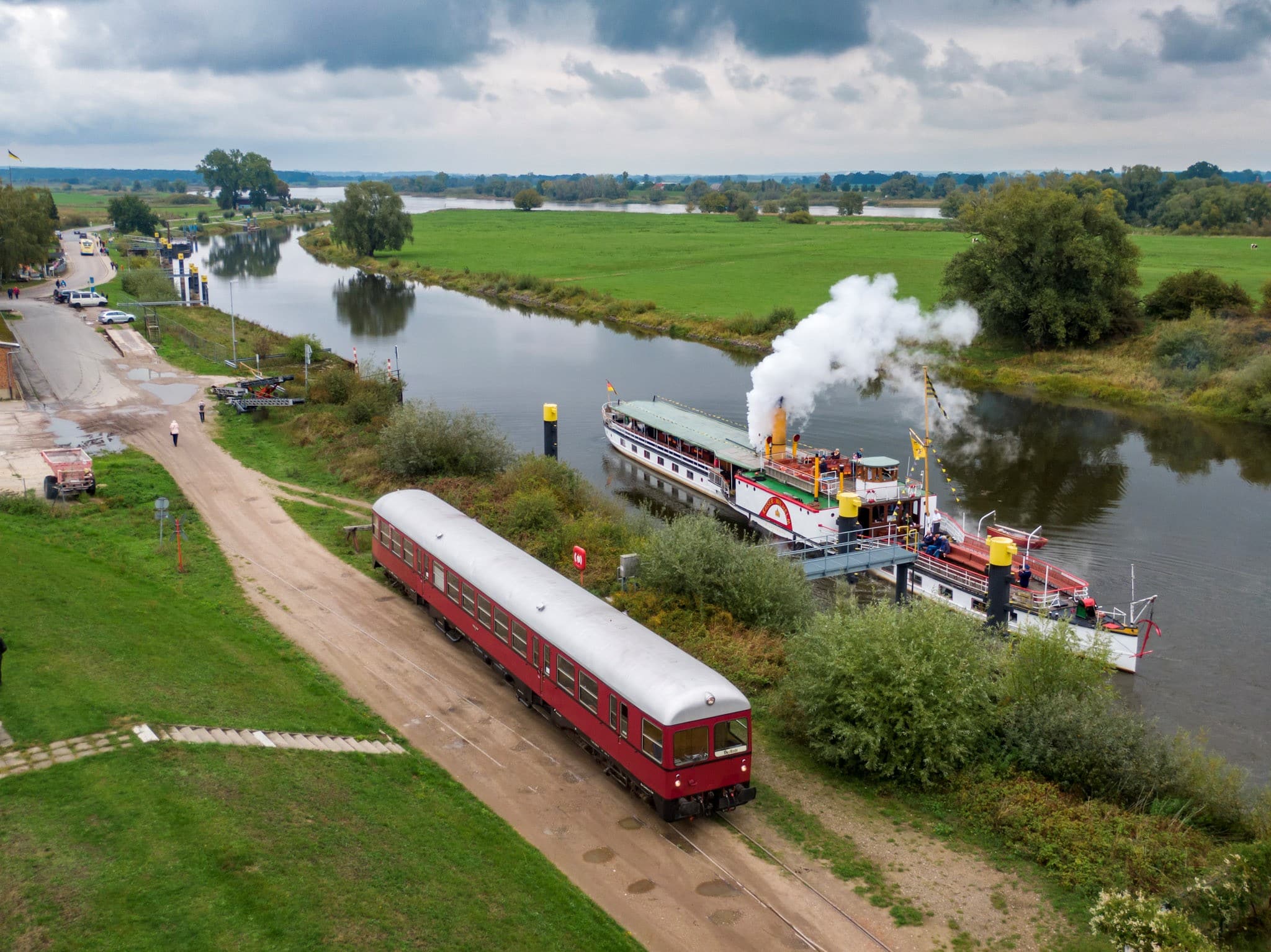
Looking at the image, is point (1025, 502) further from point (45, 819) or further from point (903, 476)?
point (45, 819)

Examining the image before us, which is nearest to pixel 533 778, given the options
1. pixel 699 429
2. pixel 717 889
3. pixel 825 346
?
pixel 717 889

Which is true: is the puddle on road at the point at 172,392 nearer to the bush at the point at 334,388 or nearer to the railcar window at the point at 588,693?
the bush at the point at 334,388

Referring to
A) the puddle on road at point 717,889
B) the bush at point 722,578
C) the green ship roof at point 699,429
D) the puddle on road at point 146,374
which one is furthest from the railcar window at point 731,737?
the puddle on road at point 146,374

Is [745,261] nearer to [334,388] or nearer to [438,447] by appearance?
[334,388]

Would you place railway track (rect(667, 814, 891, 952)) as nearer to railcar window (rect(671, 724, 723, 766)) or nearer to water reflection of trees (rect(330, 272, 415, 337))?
railcar window (rect(671, 724, 723, 766))

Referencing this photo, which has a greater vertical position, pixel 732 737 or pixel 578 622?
pixel 578 622

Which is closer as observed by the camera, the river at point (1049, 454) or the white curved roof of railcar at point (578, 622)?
the white curved roof of railcar at point (578, 622)
